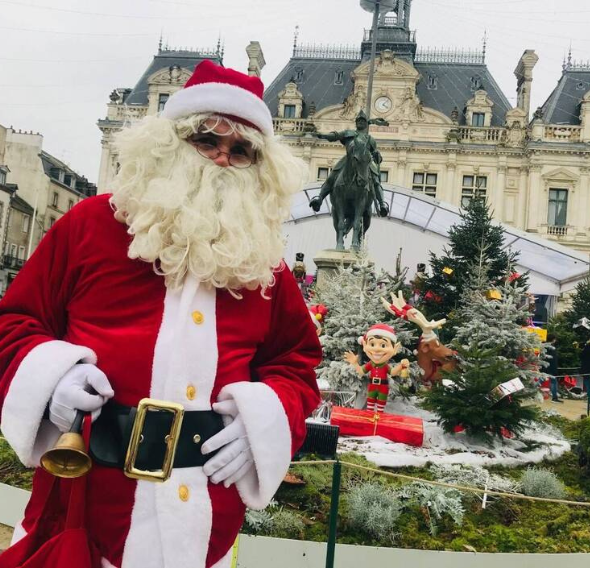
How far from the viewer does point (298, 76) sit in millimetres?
38062

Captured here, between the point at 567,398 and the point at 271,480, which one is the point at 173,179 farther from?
the point at 567,398

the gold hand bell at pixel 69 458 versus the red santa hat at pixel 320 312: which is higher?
the red santa hat at pixel 320 312

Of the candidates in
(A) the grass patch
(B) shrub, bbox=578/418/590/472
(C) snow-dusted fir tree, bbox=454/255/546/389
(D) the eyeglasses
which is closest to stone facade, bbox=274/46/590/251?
(C) snow-dusted fir tree, bbox=454/255/546/389

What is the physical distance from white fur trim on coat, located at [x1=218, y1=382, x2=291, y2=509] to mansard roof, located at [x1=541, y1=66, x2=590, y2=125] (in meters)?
35.2

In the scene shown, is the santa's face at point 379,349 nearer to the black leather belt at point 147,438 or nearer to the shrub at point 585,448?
the shrub at point 585,448

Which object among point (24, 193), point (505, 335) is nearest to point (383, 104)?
point (24, 193)

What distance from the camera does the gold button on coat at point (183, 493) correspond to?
1.61m

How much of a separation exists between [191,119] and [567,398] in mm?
11340

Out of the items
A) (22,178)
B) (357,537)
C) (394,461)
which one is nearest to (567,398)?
(394,461)

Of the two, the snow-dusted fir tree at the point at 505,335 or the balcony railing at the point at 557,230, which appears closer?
the snow-dusted fir tree at the point at 505,335

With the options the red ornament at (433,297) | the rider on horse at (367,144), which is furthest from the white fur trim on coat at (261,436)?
the red ornament at (433,297)

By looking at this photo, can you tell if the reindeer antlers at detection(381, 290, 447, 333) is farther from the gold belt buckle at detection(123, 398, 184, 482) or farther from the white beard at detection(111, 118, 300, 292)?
the gold belt buckle at detection(123, 398, 184, 482)

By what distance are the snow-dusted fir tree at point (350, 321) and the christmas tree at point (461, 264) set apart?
441cm

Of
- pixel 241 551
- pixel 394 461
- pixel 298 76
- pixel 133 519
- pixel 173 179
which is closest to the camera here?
pixel 133 519
